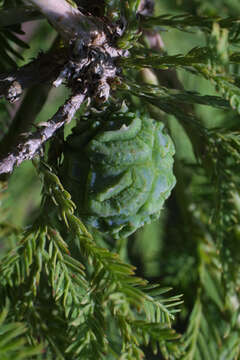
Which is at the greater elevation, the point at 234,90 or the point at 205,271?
the point at 234,90

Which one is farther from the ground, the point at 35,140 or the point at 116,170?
the point at 35,140

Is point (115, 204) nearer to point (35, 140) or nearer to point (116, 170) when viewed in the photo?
point (116, 170)

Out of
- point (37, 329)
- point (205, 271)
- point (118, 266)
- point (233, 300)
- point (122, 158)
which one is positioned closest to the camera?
point (118, 266)

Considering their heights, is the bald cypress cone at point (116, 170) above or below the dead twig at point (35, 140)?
below

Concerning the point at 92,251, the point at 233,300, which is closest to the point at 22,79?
the point at 92,251

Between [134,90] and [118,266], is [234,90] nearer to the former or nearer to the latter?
[134,90]

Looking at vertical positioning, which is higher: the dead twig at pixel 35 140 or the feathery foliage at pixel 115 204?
the dead twig at pixel 35 140

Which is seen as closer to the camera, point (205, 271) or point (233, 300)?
point (233, 300)

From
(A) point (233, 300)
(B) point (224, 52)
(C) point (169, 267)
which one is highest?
(B) point (224, 52)

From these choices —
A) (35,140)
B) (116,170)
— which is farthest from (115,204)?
(35,140)

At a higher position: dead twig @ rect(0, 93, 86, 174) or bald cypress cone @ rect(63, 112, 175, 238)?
dead twig @ rect(0, 93, 86, 174)

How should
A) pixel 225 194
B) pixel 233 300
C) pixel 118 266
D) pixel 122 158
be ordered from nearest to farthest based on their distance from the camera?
pixel 118 266 → pixel 122 158 → pixel 225 194 → pixel 233 300
